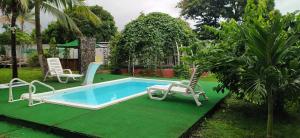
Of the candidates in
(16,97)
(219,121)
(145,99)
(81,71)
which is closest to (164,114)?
(219,121)

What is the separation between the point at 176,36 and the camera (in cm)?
1552

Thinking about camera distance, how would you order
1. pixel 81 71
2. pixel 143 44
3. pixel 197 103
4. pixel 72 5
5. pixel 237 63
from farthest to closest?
pixel 143 44
pixel 81 71
pixel 72 5
pixel 197 103
pixel 237 63

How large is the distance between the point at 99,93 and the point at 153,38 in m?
6.00

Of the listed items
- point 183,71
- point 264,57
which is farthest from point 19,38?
point 264,57

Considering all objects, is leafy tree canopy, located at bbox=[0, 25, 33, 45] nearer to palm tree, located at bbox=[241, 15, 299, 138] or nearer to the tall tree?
the tall tree

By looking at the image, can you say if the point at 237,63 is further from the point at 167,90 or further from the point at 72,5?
the point at 72,5

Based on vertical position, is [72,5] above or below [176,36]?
above

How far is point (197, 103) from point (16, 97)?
525 centimetres

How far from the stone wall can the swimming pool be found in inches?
101

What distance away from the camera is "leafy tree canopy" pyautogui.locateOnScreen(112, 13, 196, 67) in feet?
49.6

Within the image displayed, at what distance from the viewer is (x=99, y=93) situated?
10.1 meters

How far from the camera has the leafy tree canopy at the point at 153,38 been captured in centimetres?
1512

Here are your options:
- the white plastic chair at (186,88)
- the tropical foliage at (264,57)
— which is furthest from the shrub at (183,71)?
the tropical foliage at (264,57)

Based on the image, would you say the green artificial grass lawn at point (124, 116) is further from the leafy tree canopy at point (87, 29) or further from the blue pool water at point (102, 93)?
the leafy tree canopy at point (87, 29)
